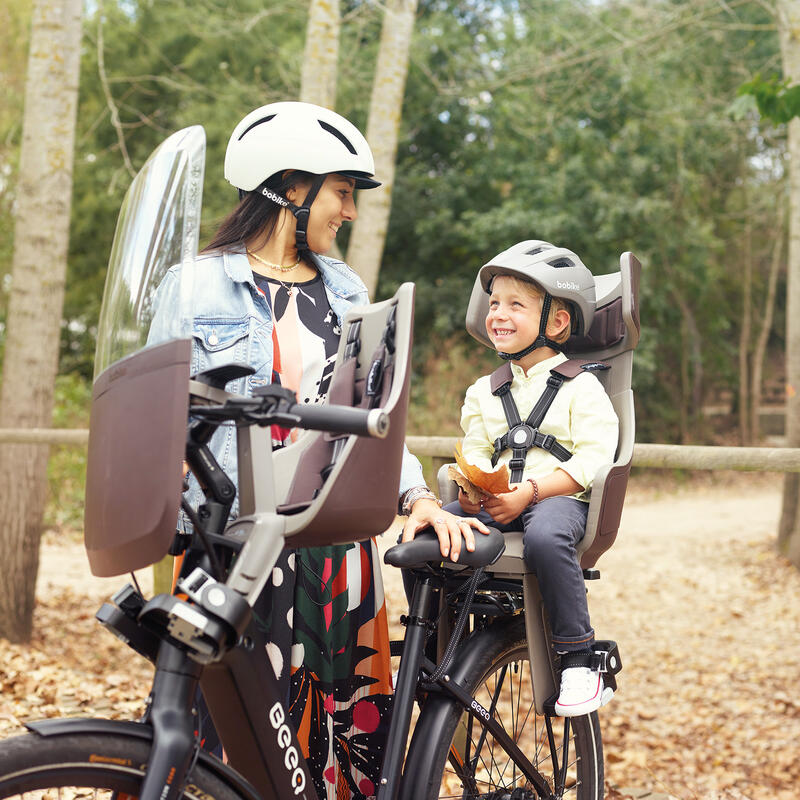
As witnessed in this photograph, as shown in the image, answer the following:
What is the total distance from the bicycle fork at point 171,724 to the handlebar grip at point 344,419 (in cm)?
40

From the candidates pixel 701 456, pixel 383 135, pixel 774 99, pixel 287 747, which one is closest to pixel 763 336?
pixel 383 135

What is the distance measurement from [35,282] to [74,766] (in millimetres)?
5004

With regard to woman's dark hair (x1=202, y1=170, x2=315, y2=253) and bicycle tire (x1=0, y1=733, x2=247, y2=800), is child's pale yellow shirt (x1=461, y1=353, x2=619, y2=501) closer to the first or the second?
woman's dark hair (x1=202, y1=170, x2=315, y2=253)

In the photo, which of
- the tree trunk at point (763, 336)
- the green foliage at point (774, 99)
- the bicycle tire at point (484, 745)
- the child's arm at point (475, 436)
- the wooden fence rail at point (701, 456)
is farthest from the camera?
the tree trunk at point (763, 336)

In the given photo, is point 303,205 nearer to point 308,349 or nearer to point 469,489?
point 308,349

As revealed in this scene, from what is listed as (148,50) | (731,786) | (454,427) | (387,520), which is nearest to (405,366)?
(387,520)

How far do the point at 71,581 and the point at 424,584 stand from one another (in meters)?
7.38

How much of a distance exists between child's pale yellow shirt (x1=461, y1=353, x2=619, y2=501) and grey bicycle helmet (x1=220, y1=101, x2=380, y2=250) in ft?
2.06

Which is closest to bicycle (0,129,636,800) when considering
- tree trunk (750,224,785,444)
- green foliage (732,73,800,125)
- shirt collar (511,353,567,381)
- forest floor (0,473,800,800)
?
shirt collar (511,353,567,381)

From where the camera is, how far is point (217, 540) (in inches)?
61.4

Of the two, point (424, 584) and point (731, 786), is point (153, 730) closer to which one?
point (424, 584)

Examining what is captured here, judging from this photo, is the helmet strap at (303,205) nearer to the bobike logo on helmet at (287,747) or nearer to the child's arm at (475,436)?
the child's arm at (475,436)

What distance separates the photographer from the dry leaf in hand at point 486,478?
2.03 meters

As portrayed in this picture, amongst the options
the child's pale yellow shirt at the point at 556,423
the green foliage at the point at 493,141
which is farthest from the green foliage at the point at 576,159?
the child's pale yellow shirt at the point at 556,423
